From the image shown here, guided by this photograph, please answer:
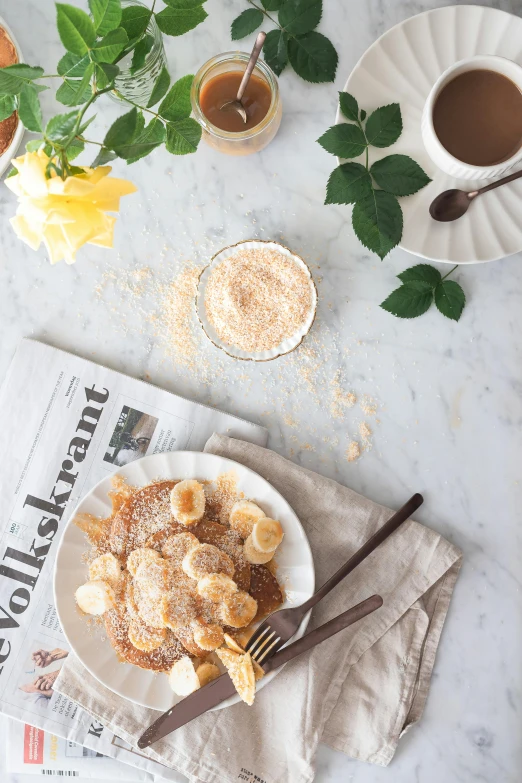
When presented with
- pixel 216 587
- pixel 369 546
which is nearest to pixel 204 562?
pixel 216 587

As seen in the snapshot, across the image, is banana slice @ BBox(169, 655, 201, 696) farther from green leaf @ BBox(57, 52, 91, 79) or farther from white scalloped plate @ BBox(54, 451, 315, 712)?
green leaf @ BBox(57, 52, 91, 79)

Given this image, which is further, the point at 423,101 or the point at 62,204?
the point at 423,101

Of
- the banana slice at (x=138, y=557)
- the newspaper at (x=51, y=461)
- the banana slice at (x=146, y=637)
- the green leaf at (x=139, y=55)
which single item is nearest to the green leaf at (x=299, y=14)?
the green leaf at (x=139, y=55)

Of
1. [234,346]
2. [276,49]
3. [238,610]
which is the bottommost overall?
[238,610]

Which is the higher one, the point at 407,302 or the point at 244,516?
the point at 407,302

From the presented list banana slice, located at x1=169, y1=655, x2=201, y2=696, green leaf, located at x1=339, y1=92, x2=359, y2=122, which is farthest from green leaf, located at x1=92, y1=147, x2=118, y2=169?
banana slice, located at x1=169, y1=655, x2=201, y2=696

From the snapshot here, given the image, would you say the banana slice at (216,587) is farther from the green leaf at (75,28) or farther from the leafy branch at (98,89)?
the green leaf at (75,28)

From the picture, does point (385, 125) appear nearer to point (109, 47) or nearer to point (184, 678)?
point (109, 47)
